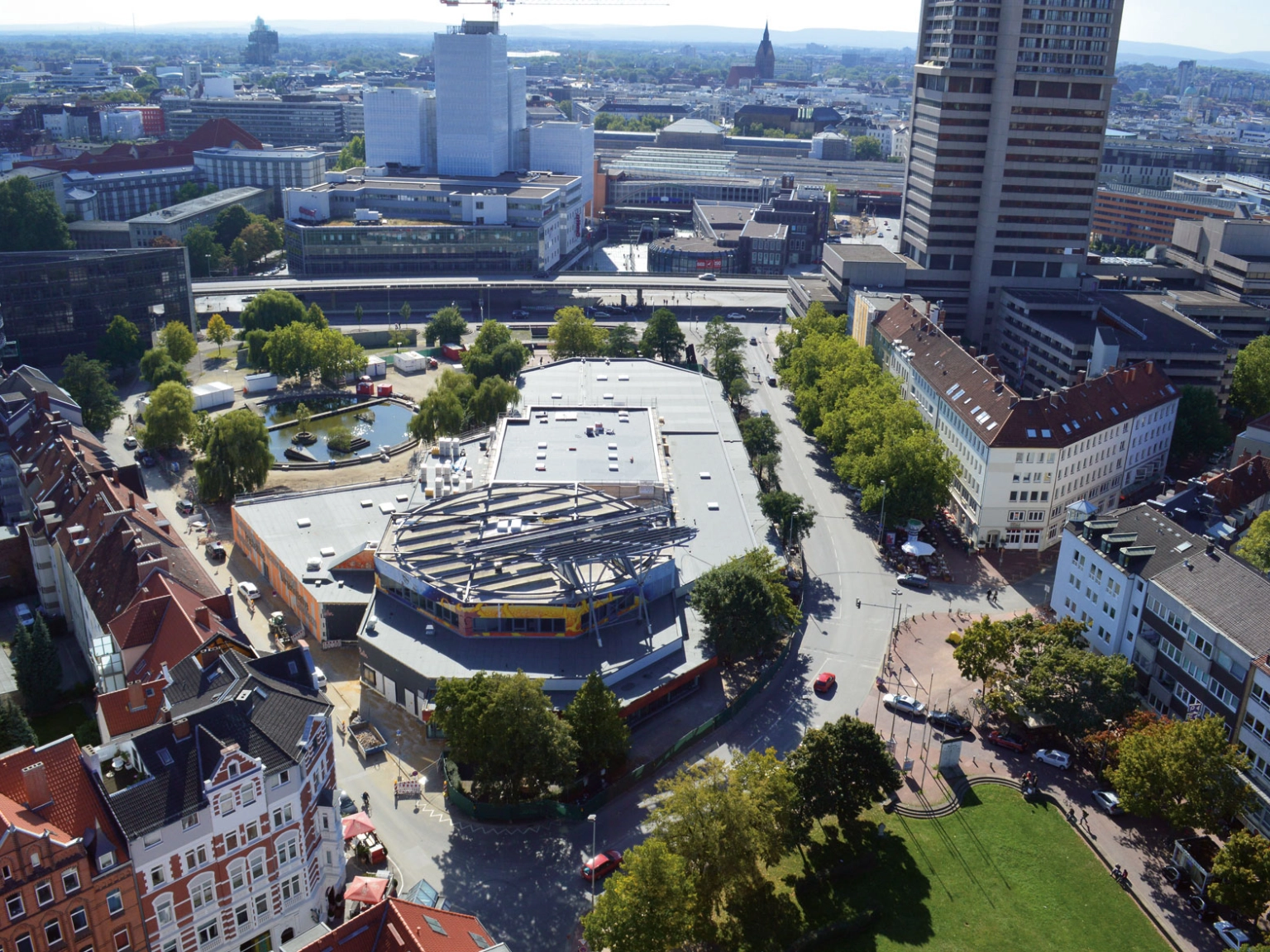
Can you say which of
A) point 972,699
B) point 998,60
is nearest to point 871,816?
point 972,699

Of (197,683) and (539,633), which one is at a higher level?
(197,683)

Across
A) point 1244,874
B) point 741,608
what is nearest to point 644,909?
point 741,608

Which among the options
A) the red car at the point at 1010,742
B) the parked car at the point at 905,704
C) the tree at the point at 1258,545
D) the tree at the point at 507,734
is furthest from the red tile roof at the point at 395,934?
the tree at the point at 1258,545

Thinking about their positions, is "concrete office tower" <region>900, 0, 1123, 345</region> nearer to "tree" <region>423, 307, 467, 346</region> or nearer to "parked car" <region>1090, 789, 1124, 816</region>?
"tree" <region>423, 307, 467, 346</region>

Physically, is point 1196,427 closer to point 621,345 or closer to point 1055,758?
point 1055,758

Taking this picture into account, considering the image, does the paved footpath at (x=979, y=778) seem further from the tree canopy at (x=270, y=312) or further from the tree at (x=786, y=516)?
the tree canopy at (x=270, y=312)

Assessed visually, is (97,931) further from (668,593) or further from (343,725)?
(668,593)

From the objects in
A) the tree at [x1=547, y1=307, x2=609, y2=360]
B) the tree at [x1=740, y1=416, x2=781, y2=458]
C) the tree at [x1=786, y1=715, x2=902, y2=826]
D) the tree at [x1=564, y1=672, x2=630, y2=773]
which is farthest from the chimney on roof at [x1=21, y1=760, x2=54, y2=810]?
the tree at [x1=547, y1=307, x2=609, y2=360]
